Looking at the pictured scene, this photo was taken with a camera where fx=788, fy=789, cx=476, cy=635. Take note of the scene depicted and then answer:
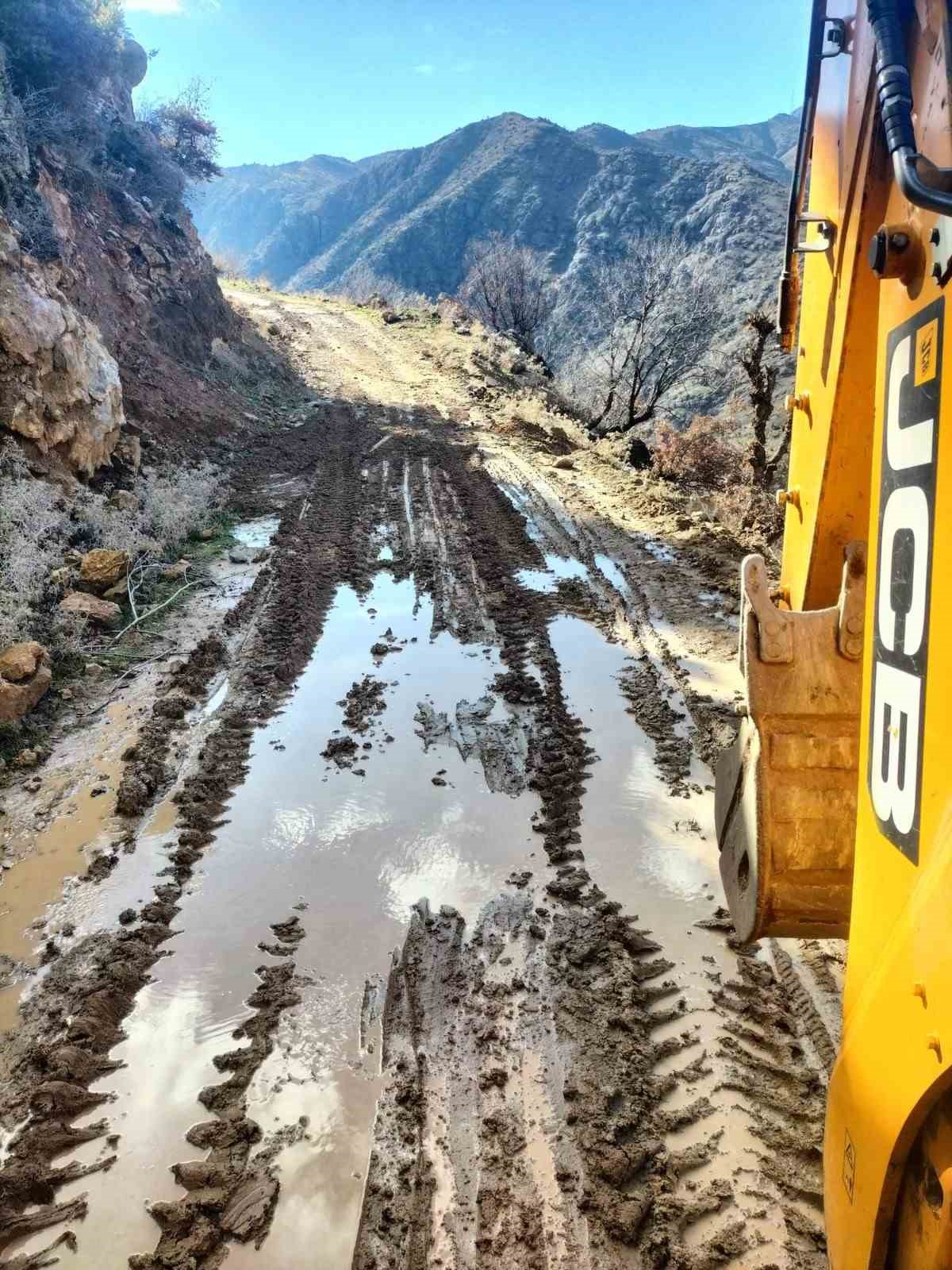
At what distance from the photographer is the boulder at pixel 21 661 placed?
5477 millimetres

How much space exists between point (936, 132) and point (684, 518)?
25.2 ft

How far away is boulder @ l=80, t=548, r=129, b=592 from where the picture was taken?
23.4 feet

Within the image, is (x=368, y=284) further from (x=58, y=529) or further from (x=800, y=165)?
(x=800, y=165)

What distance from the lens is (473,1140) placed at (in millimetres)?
2812

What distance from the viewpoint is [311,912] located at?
3.88 metres

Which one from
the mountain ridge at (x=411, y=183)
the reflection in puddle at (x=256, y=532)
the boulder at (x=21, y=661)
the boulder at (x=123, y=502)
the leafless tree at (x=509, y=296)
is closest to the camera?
the boulder at (x=21, y=661)

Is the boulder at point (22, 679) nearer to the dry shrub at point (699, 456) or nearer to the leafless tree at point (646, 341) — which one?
the dry shrub at point (699, 456)

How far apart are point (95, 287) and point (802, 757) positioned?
13.9 meters

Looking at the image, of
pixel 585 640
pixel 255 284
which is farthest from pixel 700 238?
pixel 585 640

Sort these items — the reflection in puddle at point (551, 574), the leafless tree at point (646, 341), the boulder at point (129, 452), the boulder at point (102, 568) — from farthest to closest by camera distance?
the leafless tree at point (646, 341), the boulder at point (129, 452), the reflection in puddle at point (551, 574), the boulder at point (102, 568)

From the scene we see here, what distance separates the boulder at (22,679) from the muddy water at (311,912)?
1586 mm

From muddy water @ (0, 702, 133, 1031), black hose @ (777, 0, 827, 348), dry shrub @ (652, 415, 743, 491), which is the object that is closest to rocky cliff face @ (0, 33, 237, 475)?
muddy water @ (0, 702, 133, 1031)

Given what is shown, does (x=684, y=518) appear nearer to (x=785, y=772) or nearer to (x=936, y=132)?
(x=785, y=772)

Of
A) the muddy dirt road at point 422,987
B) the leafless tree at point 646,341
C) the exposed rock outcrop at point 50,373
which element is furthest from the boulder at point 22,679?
the leafless tree at point 646,341
